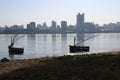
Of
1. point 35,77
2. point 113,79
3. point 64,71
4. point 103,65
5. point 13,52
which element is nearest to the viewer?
point 113,79

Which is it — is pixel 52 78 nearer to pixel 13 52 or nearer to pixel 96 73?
pixel 96 73

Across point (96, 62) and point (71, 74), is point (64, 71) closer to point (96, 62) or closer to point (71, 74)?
point (71, 74)

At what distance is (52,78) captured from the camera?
1719 cm

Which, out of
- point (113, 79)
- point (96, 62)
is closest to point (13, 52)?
point (96, 62)

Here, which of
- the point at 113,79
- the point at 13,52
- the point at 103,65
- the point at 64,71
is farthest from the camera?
the point at 13,52

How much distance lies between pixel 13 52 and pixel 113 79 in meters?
87.6

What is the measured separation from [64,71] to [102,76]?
2974 millimetres

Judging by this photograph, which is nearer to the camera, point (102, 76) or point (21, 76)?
point (102, 76)

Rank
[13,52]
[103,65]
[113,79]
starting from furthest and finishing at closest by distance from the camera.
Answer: [13,52] < [103,65] < [113,79]

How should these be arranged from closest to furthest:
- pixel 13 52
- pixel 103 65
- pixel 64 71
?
pixel 64 71 < pixel 103 65 < pixel 13 52

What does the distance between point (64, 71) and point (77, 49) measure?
276 feet

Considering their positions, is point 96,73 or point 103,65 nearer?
point 96,73

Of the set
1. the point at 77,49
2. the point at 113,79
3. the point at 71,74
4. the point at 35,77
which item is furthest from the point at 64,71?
the point at 77,49

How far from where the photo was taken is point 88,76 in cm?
1708
